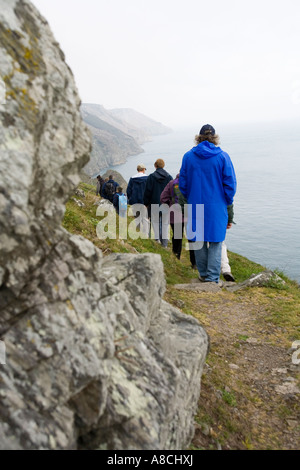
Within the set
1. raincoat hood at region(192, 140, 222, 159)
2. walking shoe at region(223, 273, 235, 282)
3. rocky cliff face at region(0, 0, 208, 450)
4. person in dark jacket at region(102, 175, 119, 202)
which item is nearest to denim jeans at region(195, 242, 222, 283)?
walking shoe at region(223, 273, 235, 282)

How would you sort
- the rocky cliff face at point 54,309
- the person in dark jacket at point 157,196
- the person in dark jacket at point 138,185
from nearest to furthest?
1. the rocky cliff face at point 54,309
2. the person in dark jacket at point 157,196
3. the person in dark jacket at point 138,185

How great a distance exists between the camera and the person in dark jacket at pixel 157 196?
1355cm

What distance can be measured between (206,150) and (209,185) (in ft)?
3.27

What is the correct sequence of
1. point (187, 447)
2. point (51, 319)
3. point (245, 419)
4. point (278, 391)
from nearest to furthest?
point (51, 319) < point (187, 447) < point (245, 419) < point (278, 391)

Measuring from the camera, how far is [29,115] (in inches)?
133

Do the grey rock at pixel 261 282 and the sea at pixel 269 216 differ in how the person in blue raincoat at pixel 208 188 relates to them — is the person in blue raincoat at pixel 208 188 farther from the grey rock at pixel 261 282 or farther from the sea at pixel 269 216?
the sea at pixel 269 216

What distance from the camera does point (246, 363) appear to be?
6.97 metres

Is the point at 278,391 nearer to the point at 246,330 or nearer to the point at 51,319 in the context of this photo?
the point at 246,330

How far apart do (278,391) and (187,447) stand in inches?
105

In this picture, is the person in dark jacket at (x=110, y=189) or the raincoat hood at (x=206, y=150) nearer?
the raincoat hood at (x=206, y=150)

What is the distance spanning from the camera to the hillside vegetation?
16.4 ft

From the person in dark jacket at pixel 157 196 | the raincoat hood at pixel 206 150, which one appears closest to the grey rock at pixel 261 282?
the person in dark jacket at pixel 157 196

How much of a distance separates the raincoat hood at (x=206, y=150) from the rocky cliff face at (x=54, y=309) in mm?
5675

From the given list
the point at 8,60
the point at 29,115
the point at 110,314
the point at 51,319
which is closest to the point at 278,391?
the point at 110,314
